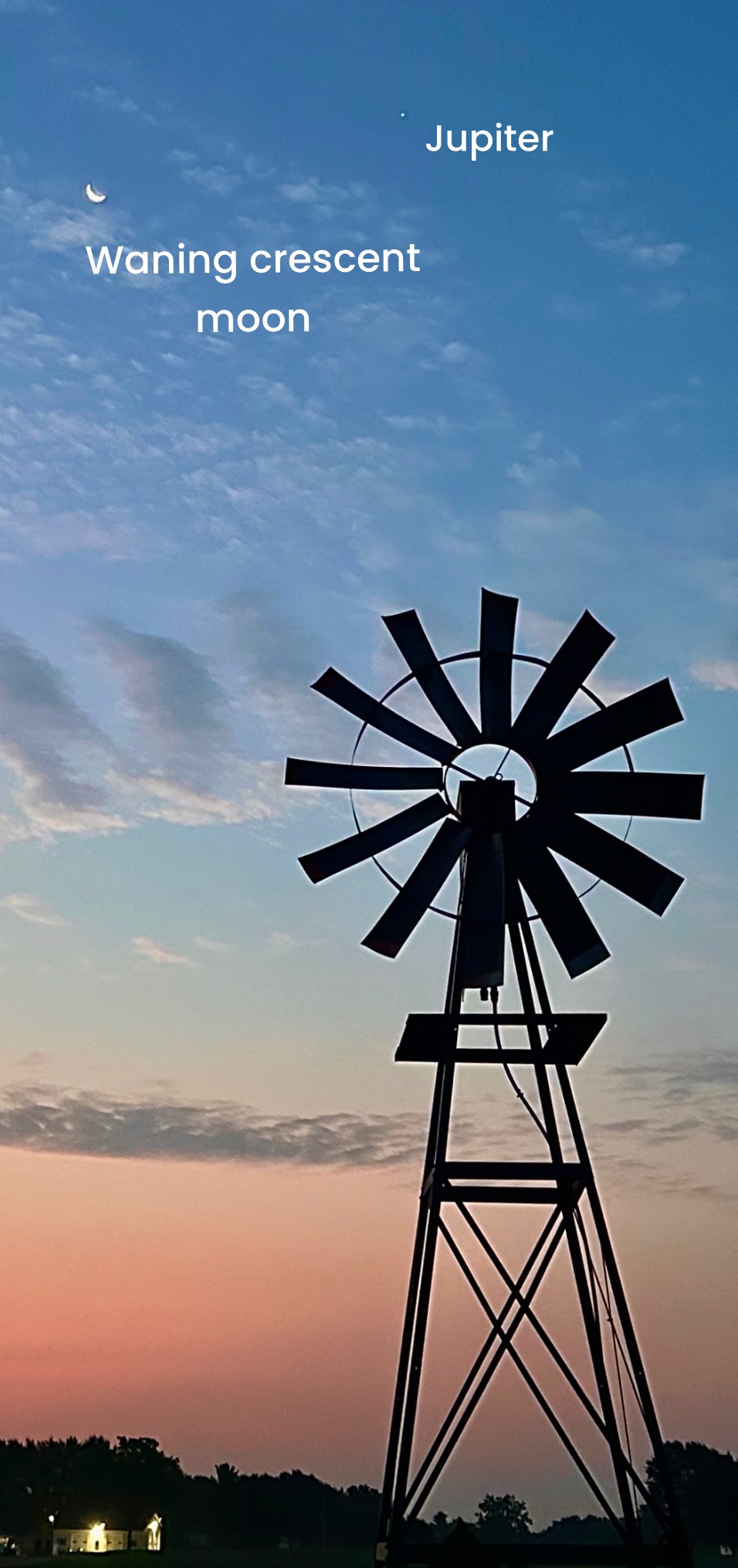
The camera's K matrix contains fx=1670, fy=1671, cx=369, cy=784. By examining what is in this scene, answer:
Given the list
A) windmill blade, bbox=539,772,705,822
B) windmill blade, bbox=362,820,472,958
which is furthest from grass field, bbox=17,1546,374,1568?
windmill blade, bbox=539,772,705,822

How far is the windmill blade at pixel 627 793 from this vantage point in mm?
19859

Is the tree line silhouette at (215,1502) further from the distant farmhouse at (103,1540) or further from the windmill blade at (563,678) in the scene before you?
the windmill blade at (563,678)

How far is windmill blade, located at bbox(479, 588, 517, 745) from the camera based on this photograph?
2072 cm

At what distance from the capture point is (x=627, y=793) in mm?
20172

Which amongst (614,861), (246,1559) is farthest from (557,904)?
(246,1559)

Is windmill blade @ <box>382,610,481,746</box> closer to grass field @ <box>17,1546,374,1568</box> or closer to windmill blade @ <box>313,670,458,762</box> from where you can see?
windmill blade @ <box>313,670,458,762</box>

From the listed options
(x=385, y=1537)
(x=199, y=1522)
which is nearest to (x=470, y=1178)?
(x=385, y=1537)

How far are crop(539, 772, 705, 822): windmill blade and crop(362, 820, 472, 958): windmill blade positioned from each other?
124 cm

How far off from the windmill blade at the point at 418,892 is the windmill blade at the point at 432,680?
1182 millimetres

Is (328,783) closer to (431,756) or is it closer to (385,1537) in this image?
(431,756)

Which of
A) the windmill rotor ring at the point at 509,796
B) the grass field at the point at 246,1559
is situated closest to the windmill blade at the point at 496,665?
the windmill rotor ring at the point at 509,796

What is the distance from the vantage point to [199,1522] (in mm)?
82688

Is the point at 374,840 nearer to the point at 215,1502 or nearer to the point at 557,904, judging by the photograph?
the point at 557,904

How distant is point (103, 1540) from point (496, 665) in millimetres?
60870
